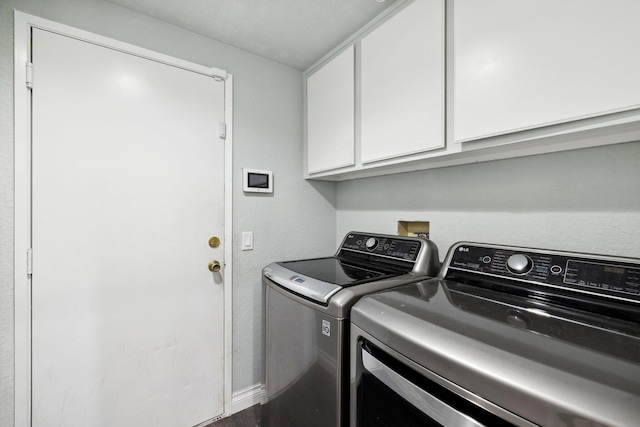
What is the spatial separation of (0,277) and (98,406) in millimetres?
758

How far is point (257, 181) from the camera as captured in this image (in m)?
1.79

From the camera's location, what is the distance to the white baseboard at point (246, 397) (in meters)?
1.70

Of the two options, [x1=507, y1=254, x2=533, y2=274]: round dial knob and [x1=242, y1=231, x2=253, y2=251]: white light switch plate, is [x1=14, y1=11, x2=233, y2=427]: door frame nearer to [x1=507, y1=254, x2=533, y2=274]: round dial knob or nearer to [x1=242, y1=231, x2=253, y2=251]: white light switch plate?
[x1=242, y1=231, x2=253, y2=251]: white light switch plate

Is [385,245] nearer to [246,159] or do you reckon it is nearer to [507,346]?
[507,346]

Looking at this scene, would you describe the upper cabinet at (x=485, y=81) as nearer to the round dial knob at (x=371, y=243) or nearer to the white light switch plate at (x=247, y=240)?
the round dial knob at (x=371, y=243)

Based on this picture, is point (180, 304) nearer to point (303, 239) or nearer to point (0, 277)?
point (0, 277)

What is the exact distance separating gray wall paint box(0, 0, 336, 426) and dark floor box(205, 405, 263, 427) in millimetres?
162

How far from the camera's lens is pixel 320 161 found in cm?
177

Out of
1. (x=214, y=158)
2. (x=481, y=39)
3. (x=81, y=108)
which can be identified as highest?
(x=481, y=39)

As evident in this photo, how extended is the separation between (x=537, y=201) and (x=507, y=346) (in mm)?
818

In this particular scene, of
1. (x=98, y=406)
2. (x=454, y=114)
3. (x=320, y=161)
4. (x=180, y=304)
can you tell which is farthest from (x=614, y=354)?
(x=98, y=406)

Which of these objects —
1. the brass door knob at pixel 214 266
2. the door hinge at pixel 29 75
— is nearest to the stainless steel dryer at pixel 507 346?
the brass door knob at pixel 214 266

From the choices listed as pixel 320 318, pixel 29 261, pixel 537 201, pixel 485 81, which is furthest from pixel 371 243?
pixel 29 261

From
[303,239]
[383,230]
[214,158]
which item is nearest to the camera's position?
[214,158]
